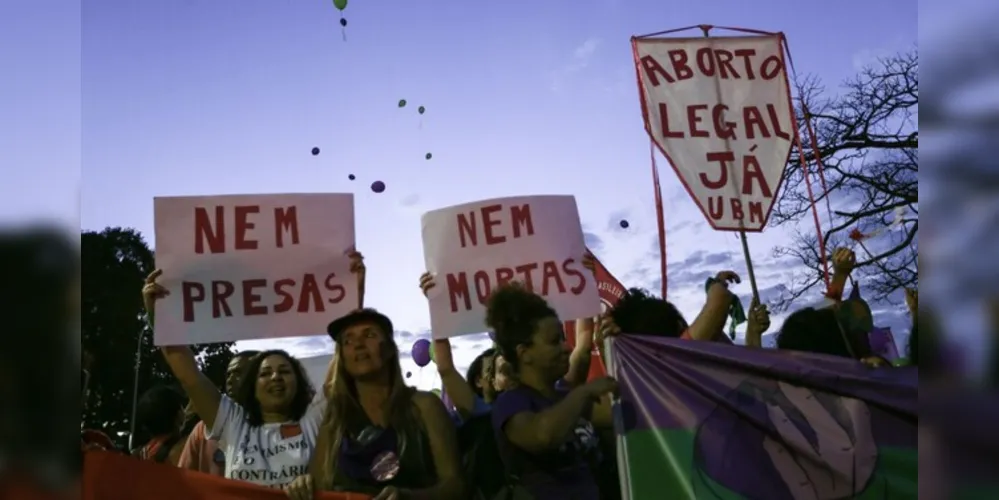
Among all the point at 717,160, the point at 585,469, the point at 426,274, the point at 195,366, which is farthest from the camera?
the point at 717,160

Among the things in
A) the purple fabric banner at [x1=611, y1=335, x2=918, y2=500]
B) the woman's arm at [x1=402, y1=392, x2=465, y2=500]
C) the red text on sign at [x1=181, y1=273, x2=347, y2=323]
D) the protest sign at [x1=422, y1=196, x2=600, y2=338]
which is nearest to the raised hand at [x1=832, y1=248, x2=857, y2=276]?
the protest sign at [x1=422, y1=196, x2=600, y2=338]

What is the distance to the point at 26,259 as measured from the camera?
1.32 m

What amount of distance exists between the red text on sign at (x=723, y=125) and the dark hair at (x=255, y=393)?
9.27 ft

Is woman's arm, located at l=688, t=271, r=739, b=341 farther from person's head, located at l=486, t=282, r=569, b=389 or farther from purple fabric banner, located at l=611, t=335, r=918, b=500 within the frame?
person's head, located at l=486, t=282, r=569, b=389

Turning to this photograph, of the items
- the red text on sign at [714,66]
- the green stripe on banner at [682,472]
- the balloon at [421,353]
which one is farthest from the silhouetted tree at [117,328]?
the green stripe on banner at [682,472]

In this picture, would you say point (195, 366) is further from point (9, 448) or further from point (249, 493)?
point (9, 448)

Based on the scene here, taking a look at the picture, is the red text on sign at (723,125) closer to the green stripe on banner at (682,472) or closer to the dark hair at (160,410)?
the green stripe on banner at (682,472)

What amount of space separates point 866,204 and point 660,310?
888cm

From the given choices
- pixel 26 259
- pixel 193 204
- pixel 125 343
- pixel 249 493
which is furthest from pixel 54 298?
pixel 125 343

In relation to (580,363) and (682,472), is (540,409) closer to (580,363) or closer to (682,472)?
(682,472)

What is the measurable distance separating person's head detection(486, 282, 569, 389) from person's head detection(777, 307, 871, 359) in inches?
38.0

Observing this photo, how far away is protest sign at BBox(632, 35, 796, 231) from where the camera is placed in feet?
18.8

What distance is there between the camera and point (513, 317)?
3541 millimetres

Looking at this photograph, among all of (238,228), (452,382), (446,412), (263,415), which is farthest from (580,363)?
(238,228)
